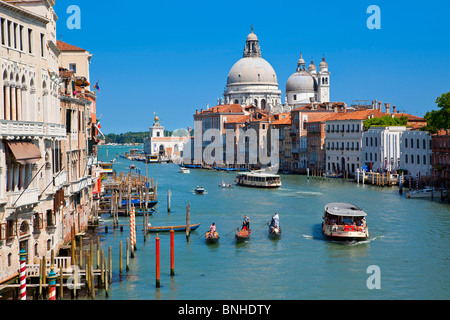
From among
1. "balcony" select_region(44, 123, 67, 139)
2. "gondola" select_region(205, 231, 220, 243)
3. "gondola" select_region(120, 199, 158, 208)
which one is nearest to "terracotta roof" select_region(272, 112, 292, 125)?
"gondola" select_region(120, 199, 158, 208)

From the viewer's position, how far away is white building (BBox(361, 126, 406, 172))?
159 feet

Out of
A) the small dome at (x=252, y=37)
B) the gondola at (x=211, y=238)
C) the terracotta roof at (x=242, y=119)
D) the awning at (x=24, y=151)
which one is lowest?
the gondola at (x=211, y=238)

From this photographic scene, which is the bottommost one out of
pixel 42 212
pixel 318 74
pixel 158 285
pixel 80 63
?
pixel 158 285

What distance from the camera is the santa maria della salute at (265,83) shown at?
9550 cm

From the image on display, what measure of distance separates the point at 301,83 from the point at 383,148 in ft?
154

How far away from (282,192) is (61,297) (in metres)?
28.8

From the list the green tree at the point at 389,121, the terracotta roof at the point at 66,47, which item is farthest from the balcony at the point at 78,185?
the green tree at the point at 389,121

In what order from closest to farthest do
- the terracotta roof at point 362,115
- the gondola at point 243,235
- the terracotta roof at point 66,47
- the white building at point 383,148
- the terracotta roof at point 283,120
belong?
the gondola at point 243,235 < the terracotta roof at point 66,47 < the white building at point 383,148 < the terracotta roof at point 362,115 < the terracotta roof at point 283,120

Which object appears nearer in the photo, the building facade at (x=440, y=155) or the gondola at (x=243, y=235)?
the gondola at (x=243, y=235)

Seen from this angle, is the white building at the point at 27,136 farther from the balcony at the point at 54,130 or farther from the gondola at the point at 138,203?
the gondola at the point at 138,203

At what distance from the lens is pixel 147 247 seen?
21.4 meters

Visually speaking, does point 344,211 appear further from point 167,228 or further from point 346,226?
point 167,228
